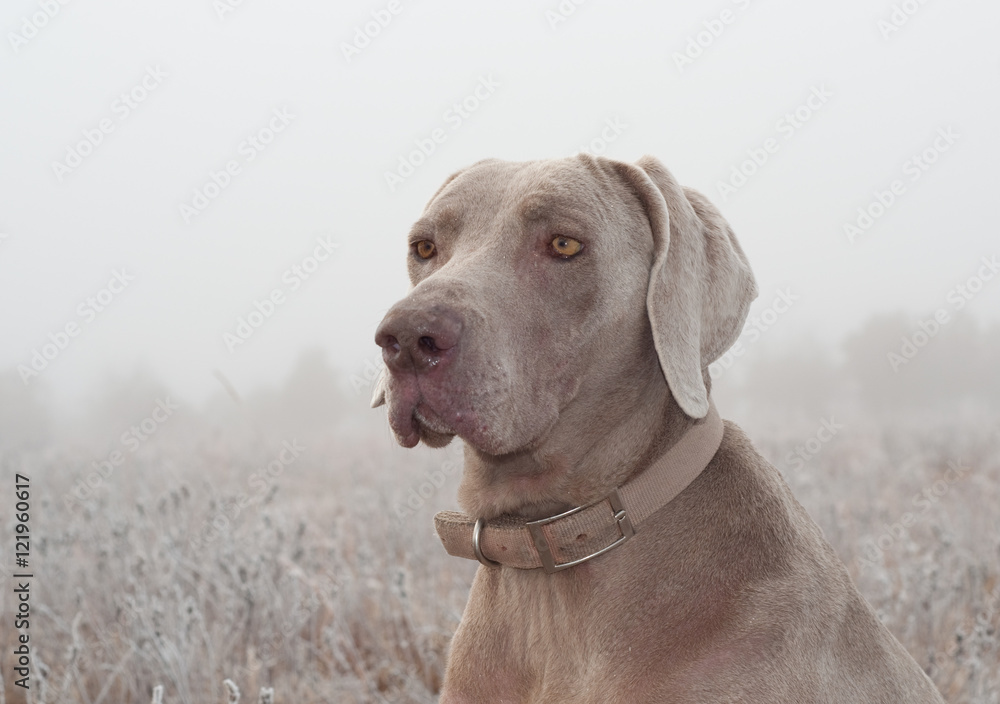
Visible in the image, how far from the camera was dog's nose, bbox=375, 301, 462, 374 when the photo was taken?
1.88 metres

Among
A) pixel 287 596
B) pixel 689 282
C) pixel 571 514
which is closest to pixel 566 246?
pixel 689 282

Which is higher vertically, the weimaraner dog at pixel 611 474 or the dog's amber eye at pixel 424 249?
the dog's amber eye at pixel 424 249

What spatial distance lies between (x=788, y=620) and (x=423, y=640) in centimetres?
259

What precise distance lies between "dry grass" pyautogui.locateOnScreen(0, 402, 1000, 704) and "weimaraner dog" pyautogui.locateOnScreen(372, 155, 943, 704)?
1.61m

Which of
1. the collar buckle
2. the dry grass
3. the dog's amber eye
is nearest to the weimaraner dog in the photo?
the collar buckle

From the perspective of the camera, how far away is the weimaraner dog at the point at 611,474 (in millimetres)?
1940

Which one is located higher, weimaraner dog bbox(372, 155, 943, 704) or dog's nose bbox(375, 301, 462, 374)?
dog's nose bbox(375, 301, 462, 374)

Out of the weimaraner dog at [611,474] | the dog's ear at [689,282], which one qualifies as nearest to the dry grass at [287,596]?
the weimaraner dog at [611,474]

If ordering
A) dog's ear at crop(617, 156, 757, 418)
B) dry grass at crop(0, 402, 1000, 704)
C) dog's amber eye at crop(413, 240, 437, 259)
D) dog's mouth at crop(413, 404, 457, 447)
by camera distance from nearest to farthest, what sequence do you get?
dog's mouth at crop(413, 404, 457, 447) < dog's ear at crop(617, 156, 757, 418) < dog's amber eye at crop(413, 240, 437, 259) < dry grass at crop(0, 402, 1000, 704)

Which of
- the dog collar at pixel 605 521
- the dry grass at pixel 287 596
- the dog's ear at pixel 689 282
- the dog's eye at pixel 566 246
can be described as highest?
the dog's eye at pixel 566 246

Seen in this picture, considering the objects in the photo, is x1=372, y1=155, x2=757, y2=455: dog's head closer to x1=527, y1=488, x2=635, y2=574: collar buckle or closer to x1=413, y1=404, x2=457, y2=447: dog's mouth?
x1=413, y1=404, x2=457, y2=447: dog's mouth

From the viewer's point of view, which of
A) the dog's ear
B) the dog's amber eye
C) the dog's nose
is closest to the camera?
the dog's nose

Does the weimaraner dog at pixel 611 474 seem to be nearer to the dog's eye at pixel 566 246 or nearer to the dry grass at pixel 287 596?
the dog's eye at pixel 566 246

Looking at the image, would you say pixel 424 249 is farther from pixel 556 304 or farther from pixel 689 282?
pixel 689 282
